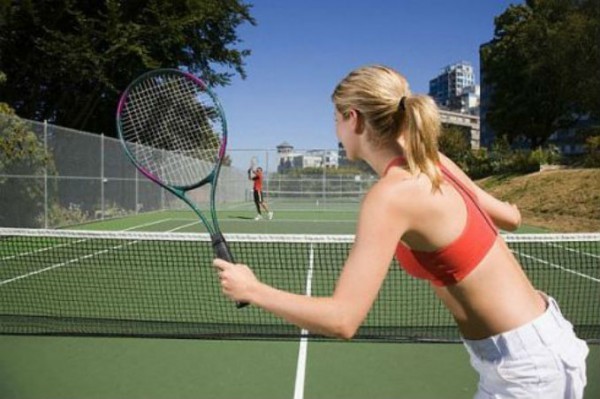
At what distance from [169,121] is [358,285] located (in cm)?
384

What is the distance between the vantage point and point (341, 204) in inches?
1148

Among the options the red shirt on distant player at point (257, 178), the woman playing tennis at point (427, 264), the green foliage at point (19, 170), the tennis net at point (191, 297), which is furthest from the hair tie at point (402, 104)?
the red shirt on distant player at point (257, 178)

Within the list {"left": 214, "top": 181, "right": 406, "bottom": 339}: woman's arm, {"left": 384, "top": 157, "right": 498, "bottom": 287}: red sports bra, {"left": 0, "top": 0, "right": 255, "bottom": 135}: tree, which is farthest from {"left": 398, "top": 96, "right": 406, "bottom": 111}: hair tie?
{"left": 0, "top": 0, "right": 255, "bottom": 135}: tree

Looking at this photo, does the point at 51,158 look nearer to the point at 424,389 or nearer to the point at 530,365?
the point at 424,389

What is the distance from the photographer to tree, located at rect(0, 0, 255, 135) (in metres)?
20.5

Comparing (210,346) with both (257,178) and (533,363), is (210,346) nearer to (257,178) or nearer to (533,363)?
(533,363)

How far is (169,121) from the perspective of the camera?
4965 millimetres

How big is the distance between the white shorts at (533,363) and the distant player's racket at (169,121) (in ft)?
4.47

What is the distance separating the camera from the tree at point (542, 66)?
101ft

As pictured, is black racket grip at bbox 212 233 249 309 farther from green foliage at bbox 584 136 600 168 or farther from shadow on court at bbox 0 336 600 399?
green foliage at bbox 584 136 600 168

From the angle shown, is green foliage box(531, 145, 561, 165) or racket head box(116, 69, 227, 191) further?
green foliage box(531, 145, 561, 165)

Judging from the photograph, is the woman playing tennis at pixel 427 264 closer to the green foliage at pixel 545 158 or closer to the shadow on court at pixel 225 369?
the shadow on court at pixel 225 369

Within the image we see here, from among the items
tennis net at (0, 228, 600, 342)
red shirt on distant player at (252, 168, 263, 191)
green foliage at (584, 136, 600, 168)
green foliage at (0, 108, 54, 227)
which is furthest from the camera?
green foliage at (584, 136, 600, 168)

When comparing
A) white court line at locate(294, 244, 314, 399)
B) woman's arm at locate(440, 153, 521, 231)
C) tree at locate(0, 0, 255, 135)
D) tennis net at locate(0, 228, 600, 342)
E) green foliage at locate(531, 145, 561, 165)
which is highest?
tree at locate(0, 0, 255, 135)
